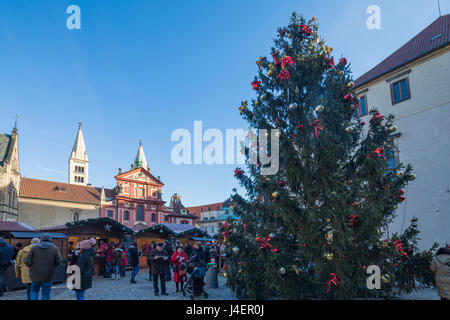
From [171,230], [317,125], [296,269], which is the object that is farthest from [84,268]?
[171,230]

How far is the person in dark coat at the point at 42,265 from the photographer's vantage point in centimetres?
718

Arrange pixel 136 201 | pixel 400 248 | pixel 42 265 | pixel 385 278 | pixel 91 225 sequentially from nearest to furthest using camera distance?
1. pixel 42 265
2. pixel 385 278
3. pixel 400 248
4. pixel 91 225
5. pixel 136 201

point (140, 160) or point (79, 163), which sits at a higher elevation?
point (79, 163)

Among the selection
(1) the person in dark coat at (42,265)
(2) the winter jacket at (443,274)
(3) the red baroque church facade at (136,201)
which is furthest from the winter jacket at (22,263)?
(3) the red baroque church facade at (136,201)

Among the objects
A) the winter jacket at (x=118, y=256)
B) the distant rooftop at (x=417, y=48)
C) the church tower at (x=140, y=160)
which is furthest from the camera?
the church tower at (x=140, y=160)

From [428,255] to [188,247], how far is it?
8856 mm

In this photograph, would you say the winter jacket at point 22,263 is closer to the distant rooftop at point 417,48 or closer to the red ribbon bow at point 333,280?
the red ribbon bow at point 333,280

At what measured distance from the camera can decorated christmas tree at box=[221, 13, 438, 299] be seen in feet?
25.4

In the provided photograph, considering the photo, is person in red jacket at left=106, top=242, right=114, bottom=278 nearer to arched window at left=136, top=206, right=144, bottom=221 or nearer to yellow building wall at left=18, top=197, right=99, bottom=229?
yellow building wall at left=18, top=197, right=99, bottom=229

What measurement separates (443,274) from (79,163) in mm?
85423

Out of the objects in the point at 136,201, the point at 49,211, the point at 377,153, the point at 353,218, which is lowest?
the point at 353,218

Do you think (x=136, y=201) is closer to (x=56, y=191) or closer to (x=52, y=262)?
(x=56, y=191)

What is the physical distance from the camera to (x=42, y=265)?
23.6ft
